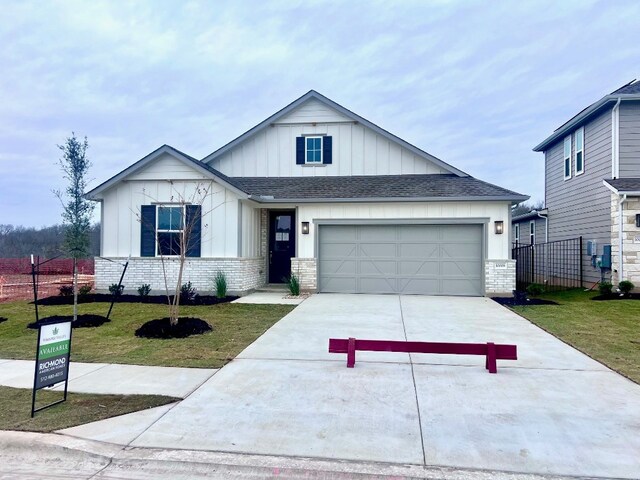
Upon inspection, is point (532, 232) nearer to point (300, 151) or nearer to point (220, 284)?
point (300, 151)

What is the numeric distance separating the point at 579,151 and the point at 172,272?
15.7m

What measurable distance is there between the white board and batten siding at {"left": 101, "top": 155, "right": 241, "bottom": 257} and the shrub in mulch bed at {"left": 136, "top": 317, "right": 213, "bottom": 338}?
4.79 meters

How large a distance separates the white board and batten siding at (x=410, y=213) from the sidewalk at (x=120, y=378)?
8205 mm

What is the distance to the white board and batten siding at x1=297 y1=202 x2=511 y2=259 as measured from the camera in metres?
12.5

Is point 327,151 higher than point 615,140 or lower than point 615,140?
higher

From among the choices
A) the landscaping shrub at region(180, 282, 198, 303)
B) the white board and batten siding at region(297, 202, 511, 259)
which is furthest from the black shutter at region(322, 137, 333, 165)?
the landscaping shrub at region(180, 282, 198, 303)

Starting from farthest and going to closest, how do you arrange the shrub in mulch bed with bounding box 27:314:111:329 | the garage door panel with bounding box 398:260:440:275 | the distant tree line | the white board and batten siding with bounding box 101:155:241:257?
the distant tree line, the garage door panel with bounding box 398:260:440:275, the white board and batten siding with bounding box 101:155:241:257, the shrub in mulch bed with bounding box 27:314:111:329

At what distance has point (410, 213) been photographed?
42.2 ft

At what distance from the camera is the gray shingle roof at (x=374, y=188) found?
12.6m

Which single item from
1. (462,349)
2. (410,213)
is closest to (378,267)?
(410,213)

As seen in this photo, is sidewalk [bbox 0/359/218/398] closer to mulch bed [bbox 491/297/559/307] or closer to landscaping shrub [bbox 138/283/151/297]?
landscaping shrub [bbox 138/283/151/297]

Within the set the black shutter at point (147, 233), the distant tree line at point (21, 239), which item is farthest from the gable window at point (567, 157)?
the distant tree line at point (21, 239)

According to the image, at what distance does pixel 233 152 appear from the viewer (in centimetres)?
1634

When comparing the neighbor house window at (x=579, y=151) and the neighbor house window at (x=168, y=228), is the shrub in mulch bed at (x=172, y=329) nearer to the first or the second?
the neighbor house window at (x=168, y=228)
